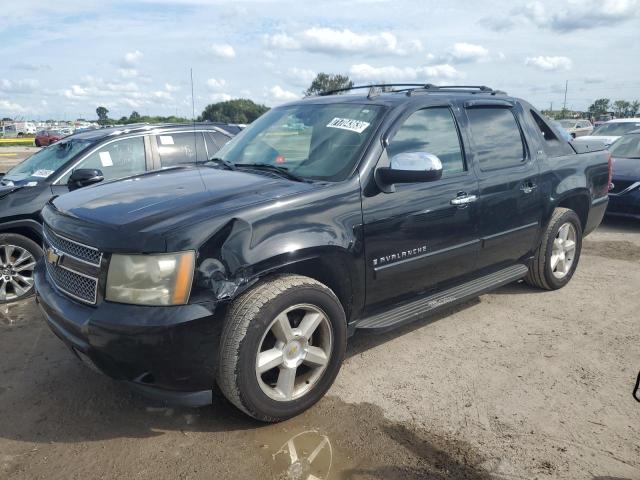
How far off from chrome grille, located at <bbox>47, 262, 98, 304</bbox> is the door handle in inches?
97.0

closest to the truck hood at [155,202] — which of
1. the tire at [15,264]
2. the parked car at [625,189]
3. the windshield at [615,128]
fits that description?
the tire at [15,264]

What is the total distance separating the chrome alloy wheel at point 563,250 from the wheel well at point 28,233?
16.4 feet

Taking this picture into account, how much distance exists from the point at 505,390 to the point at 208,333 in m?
1.95

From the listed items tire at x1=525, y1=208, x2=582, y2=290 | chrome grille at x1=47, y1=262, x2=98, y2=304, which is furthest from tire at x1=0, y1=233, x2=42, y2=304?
tire at x1=525, y1=208, x2=582, y2=290

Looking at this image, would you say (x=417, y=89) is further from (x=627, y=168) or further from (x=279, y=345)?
(x=627, y=168)

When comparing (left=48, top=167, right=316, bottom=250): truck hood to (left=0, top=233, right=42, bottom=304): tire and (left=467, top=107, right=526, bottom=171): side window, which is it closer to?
(left=467, top=107, right=526, bottom=171): side window

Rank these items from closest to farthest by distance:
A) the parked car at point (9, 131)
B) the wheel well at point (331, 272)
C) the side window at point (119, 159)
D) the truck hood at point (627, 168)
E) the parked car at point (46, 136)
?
1. the wheel well at point (331, 272)
2. the side window at point (119, 159)
3. the truck hood at point (627, 168)
4. the parked car at point (46, 136)
5. the parked car at point (9, 131)

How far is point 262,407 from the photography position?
2930mm

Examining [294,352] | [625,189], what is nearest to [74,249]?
[294,352]

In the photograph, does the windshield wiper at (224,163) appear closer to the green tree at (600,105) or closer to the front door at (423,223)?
the front door at (423,223)

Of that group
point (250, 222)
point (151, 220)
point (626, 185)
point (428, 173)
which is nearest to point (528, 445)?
point (428, 173)

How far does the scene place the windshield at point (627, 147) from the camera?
9.26m

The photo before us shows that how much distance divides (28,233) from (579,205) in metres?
5.50

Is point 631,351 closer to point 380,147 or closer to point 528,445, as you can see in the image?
Answer: point 528,445
